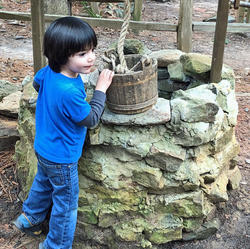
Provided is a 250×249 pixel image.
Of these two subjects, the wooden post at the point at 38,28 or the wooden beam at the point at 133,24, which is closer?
the wooden post at the point at 38,28

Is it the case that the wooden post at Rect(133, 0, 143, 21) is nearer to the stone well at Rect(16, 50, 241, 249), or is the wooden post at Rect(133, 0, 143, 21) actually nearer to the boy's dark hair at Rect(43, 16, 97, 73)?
the stone well at Rect(16, 50, 241, 249)

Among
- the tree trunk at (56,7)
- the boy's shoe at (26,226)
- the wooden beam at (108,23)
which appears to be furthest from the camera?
the tree trunk at (56,7)

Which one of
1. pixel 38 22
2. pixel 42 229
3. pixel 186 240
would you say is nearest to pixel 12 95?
pixel 38 22

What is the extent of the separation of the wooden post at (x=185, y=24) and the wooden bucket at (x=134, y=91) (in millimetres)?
3232

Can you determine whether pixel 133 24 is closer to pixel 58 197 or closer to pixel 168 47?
pixel 168 47

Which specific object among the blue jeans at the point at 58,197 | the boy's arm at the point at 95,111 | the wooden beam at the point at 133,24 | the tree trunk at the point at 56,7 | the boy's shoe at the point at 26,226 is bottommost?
the boy's shoe at the point at 26,226

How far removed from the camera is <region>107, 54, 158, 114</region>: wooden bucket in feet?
7.13

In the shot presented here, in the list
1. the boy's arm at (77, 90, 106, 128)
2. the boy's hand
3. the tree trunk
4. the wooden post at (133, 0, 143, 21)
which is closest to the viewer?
the boy's arm at (77, 90, 106, 128)

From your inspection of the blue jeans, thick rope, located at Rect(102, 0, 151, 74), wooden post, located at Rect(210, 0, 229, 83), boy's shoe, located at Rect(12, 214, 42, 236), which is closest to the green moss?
the blue jeans

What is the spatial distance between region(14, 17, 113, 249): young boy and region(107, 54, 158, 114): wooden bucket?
10 centimetres

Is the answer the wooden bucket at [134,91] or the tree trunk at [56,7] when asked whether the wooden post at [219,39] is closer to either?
the wooden bucket at [134,91]

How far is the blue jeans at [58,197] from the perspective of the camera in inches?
85.5

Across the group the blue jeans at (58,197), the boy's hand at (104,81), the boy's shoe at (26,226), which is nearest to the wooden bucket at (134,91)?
the boy's hand at (104,81)

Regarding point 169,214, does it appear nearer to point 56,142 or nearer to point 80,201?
point 80,201
